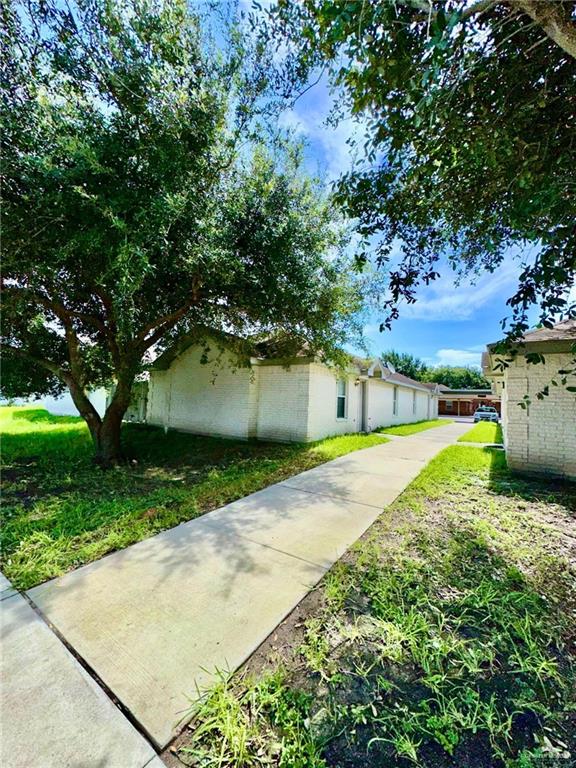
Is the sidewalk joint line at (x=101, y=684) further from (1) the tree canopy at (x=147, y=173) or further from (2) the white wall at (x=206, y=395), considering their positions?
(2) the white wall at (x=206, y=395)

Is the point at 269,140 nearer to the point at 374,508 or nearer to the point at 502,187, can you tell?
the point at 502,187

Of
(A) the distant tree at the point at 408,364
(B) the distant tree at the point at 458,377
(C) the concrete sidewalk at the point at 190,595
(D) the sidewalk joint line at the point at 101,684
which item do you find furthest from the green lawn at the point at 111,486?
(B) the distant tree at the point at 458,377

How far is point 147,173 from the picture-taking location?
16.7 feet

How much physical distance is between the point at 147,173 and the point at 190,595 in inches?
235

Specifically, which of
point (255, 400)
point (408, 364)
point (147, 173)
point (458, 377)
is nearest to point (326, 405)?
point (255, 400)

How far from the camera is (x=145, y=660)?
2.02 meters

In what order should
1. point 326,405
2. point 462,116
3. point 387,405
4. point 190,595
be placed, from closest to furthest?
point 190,595 → point 462,116 → point 326,405 → point 387,405

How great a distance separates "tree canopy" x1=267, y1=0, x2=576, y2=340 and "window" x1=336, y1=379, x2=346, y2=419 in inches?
301

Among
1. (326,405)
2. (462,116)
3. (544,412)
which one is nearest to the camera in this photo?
(462,116)

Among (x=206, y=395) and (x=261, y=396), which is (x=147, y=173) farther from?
(x=206, y=395)

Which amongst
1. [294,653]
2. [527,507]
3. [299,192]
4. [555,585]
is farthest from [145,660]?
[299,192]

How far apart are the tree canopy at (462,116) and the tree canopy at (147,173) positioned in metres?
1.87

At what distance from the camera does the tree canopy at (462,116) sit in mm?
2477

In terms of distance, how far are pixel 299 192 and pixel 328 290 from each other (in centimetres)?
225
